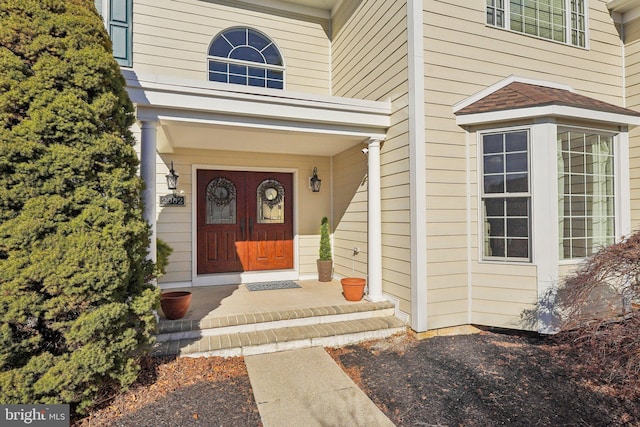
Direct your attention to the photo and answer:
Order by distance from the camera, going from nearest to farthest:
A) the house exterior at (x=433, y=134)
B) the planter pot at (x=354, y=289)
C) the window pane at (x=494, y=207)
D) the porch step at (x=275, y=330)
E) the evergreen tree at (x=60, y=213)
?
the evergreen tree at (x=60, y=213)
the porch step at (x=275, y=330)
the house exterior at (x=433, y=134)
the window pane at (x=494, y=207)
the planter pot at (x=354, y=289)

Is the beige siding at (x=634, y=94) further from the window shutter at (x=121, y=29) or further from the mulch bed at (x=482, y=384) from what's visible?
the window shutter at (x=121, y=29)

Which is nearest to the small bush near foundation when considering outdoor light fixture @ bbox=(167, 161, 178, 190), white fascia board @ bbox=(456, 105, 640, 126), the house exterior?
the house exterior

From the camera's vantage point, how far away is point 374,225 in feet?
14.7

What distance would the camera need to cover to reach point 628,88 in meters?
5.06

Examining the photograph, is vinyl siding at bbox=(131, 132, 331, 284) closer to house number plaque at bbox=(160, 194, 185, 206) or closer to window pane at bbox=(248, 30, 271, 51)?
house number plaque at bbox=(160, 194, 185, 206)

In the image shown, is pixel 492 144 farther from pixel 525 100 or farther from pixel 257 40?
pixel 257 40

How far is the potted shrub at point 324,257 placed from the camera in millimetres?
5840

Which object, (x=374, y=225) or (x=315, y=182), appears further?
(x=315, y=182)

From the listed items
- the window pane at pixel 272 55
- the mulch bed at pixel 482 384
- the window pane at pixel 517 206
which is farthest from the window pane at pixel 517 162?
the window pane at pixel 272 55

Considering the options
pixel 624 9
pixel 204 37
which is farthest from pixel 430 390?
pixel 624 9

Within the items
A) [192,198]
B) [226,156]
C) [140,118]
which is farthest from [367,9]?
[192,198]

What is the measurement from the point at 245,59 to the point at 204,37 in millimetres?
739

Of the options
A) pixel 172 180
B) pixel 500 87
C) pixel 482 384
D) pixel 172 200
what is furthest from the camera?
pixel 172 200

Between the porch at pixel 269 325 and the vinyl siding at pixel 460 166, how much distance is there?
0.85 meters
